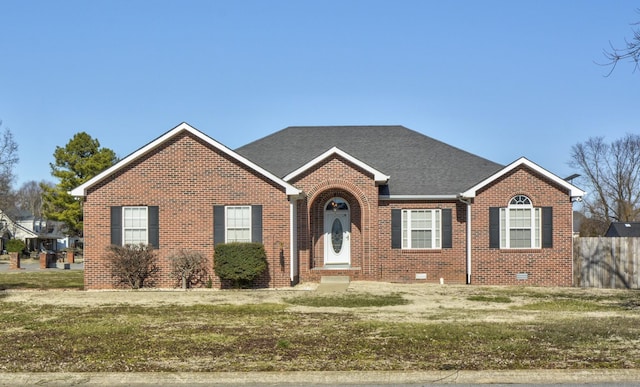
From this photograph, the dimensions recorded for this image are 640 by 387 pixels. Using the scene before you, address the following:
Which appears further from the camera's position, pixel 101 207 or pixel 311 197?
pixel 311 197

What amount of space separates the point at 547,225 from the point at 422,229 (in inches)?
164

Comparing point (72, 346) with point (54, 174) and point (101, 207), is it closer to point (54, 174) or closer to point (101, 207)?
point (101, 207)

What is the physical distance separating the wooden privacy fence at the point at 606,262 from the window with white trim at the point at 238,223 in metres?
10.9

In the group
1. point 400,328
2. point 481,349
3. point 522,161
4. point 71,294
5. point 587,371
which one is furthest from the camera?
point 522,161

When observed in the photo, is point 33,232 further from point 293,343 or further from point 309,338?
point 293,343

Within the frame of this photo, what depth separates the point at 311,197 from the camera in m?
23.6

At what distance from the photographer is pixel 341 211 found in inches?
977

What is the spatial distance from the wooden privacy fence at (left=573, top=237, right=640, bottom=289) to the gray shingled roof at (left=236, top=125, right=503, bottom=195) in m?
4.40

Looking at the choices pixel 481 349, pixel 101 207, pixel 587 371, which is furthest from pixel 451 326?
pixel 101 207

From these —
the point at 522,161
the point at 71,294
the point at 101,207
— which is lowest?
the point at 71,294

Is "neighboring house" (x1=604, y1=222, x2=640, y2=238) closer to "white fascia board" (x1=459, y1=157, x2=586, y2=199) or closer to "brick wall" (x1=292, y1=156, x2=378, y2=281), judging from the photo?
"white fascia board" (x1=459, y1=157, x2=586, y2=199)

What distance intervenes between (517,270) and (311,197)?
7.37 metres

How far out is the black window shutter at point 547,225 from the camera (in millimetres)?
22766

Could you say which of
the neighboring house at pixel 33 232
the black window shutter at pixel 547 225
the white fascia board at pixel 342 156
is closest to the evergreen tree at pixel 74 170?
the neighboring house at pixel 33 232
